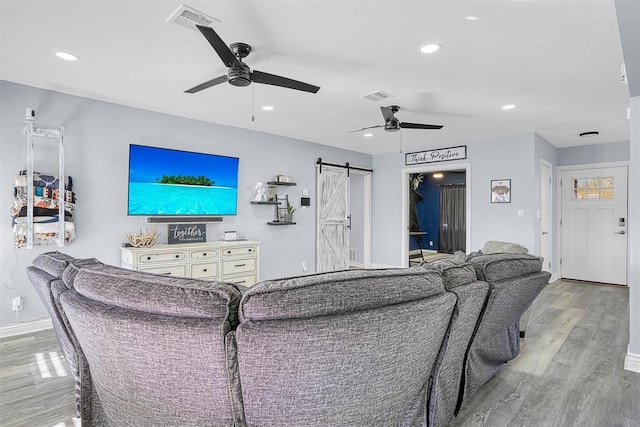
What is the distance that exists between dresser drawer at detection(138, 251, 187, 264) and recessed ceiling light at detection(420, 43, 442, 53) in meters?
3.19

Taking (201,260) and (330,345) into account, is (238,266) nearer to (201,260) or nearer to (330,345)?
(201,260)

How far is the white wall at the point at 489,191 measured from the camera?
523 cm

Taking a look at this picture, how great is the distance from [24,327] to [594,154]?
27.1ft

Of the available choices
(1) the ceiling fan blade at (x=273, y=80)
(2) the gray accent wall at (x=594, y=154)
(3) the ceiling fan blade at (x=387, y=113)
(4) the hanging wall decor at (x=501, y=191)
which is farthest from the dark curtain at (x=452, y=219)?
(1) the ceiling fan blade at (x=273, y=80)

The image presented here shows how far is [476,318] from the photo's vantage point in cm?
192

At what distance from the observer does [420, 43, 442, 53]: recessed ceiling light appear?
8.27ft

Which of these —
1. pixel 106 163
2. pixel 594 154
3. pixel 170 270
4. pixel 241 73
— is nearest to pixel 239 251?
pixel 170 270

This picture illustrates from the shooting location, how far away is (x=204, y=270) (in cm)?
418

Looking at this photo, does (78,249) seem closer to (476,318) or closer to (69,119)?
(69,119)

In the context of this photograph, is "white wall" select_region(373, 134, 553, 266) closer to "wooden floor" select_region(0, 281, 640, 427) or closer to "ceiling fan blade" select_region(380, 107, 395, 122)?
"wooden floor" select_region(0, 281, 640, 427)

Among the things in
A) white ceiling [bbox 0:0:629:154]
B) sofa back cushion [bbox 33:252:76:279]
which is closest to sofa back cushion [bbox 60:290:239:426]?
sofa back cushion [bbox 33:252:76:279]

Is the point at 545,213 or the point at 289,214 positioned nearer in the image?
the point at 289,214

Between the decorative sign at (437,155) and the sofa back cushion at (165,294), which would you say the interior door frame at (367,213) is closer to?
the decorative sign at (437,155)

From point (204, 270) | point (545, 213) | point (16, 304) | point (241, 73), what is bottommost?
point (16, 304)
